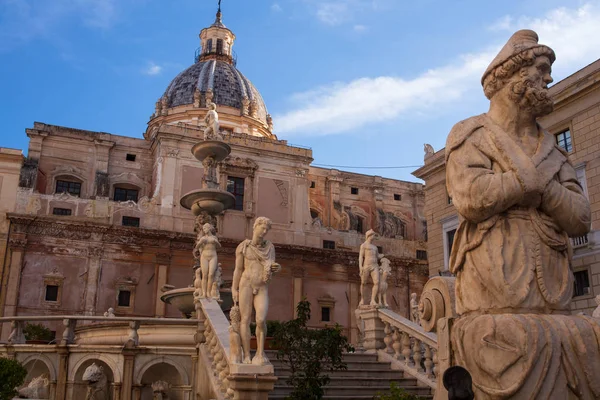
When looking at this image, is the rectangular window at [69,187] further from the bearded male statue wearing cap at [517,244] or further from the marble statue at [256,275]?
the bearded male statue wearing cap at [517,244]

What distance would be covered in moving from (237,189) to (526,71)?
31677 millimetres

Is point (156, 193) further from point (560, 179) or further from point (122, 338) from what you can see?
point (560, 179)

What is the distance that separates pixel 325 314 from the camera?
33.8 meters

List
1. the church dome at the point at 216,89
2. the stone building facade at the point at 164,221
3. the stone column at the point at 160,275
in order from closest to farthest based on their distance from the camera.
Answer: the stone building facade at the point at 164,221
the stone column at the point at 160,275
the church dome at the point at 216,89

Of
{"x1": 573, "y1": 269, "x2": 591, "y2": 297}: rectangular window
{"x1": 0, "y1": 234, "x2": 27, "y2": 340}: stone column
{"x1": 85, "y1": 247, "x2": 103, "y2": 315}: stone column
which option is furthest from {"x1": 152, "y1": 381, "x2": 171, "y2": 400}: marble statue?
{"x1": 85, "y1": 247, "x2": 103, "y2": 315}: stone column

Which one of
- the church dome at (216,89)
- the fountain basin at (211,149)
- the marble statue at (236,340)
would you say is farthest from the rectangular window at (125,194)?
the marble statue at (236,340)

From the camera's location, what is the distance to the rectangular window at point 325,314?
33656 mm

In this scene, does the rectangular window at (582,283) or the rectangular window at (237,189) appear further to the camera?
the rectangular window at (237,189)

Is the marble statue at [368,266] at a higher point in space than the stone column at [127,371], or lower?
higher

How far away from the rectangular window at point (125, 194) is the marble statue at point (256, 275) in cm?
2677

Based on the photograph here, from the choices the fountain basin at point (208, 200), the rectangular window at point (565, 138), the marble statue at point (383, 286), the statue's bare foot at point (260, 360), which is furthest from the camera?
the rectangular window at point (565, 138)

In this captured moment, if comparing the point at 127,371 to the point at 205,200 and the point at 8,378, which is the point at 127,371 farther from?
the point at 205,200

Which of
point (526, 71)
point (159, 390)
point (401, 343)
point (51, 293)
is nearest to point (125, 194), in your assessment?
point (51, 293)

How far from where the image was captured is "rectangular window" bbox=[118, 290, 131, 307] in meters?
30.2
